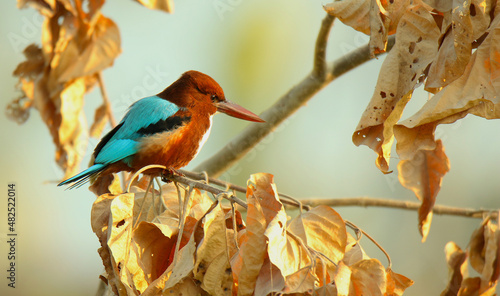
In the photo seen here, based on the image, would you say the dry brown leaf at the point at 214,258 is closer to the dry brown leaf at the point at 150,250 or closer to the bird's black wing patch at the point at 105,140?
the dry brown leaf at the point at 150,250

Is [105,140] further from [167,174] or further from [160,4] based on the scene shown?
[160,4]

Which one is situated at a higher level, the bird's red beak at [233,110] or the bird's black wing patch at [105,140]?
the bird's red beak at [233,110]

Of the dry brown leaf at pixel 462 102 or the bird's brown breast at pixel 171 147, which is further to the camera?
the bird's brown breast at pixel 171 147

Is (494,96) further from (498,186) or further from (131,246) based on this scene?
(498,186)

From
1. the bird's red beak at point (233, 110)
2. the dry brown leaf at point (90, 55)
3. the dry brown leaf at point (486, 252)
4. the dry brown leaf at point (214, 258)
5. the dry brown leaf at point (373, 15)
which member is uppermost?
the dry brown leaf at point (373, 15)

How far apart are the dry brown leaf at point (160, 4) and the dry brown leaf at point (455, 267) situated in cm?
184

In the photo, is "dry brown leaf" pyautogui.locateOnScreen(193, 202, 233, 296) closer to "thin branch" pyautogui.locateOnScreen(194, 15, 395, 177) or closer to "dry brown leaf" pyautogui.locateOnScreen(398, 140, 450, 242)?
"dry brown leaf" pyautogui.locateOnScreen(398, 140, 450, 242)

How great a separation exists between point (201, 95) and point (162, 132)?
453 millimetres

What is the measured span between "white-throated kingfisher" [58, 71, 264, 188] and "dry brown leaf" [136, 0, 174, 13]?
0.48 metres

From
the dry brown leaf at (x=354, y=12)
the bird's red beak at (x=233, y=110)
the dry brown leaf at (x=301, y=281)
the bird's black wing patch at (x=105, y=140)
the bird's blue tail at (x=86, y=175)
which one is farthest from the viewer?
the bird's red beak at (x=233, y=110)

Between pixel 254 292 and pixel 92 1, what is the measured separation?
207 cm

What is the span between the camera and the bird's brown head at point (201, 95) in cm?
341

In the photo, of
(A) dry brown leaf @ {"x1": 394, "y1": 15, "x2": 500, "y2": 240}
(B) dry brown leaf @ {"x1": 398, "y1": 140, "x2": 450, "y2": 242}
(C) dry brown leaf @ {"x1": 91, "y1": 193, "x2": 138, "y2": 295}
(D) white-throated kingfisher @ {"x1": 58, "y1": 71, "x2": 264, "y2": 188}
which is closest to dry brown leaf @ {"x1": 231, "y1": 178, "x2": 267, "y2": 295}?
(C) dry brown leaf @ {"x1": 91, "y1": 193, "x2": 138, "y2": 295}

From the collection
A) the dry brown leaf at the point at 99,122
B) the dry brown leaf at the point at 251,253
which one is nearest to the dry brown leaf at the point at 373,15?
the dry brown leaf at the point at 251,253
